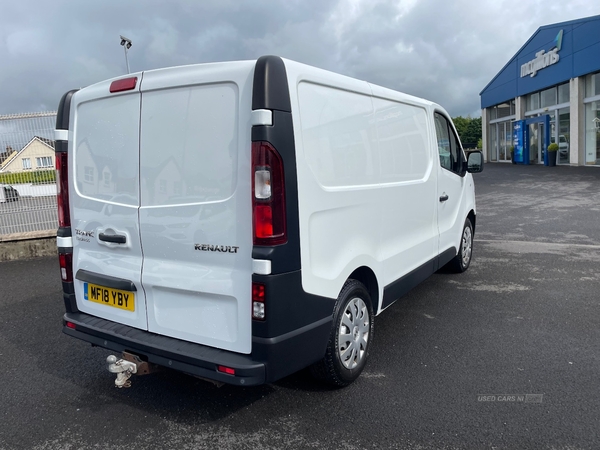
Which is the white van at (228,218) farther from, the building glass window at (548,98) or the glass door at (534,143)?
the glass door at (534,143)

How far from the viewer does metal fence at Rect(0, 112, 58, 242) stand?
8156 millimetres

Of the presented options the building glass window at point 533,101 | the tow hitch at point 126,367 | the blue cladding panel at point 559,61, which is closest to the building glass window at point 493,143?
the blue cladding panel at point 559,61

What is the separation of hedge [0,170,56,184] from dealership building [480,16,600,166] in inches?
903

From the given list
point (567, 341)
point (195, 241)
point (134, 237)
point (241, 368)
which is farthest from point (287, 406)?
point (567, 341)

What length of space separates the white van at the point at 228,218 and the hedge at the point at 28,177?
4.85 m

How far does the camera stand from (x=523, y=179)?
20.2m

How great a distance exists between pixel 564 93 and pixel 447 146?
24.3 m

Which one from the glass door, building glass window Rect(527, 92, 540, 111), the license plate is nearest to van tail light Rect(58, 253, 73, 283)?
the license plate

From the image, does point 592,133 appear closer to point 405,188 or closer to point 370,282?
point 405,188

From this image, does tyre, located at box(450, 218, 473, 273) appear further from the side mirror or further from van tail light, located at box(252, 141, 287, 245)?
van tail light, located at box(252, 141, 287, 245)

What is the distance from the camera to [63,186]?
3.60m

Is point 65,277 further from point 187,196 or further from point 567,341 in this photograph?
point 567,341

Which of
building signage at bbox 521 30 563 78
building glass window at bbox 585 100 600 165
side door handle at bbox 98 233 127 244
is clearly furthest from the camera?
building signage at bbox 521 30 563 78

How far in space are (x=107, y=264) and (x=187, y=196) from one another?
34.4 inches
